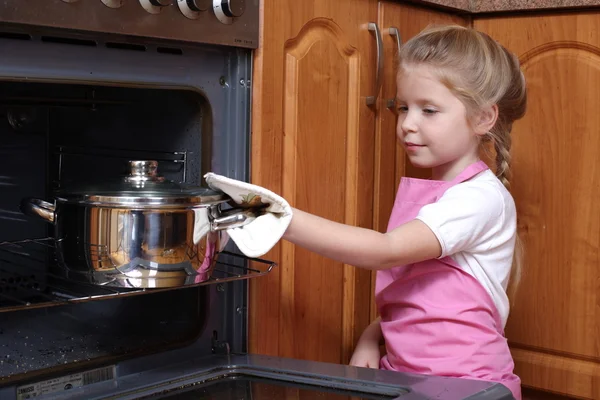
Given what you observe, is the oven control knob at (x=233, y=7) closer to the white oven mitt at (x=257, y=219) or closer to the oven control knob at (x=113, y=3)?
the oven control knob at (x=113, y=3)

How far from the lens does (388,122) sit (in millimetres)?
1554

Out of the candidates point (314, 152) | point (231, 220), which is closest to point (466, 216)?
point (314, 152)

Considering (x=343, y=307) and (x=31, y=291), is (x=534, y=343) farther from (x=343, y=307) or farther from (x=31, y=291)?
(x=31, y=291)

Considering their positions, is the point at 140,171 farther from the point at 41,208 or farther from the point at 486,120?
the point at 486,120

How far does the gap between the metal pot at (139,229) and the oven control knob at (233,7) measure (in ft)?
0.83

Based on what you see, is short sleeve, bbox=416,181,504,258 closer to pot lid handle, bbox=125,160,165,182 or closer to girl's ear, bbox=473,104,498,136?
girl's ear, bbox=473,104,498,136

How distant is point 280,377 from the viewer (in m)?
1.10

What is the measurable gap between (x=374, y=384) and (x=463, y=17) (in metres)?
0.93

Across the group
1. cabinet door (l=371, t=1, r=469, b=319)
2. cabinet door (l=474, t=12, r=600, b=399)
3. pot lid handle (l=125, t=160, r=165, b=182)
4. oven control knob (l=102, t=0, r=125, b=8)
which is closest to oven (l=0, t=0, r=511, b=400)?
oven control knob (l=102, t=0, r=125, b=8)

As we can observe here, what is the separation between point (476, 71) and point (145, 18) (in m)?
Answer: 0.53

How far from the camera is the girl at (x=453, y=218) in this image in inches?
49.1

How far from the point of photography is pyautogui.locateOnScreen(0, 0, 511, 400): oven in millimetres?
1012

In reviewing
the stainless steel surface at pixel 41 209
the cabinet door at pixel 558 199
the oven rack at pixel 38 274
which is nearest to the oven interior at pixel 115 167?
the oven rack at pixel 38 274

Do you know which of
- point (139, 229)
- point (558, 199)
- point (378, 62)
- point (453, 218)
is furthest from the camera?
point (558, 199)
